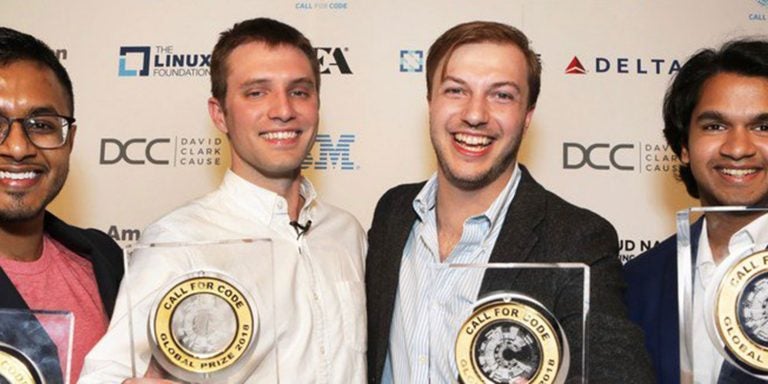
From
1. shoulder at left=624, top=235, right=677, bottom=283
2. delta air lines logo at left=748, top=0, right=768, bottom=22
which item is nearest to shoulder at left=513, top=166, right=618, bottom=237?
shoulder at left=624, top=235, right=677, bottom=283

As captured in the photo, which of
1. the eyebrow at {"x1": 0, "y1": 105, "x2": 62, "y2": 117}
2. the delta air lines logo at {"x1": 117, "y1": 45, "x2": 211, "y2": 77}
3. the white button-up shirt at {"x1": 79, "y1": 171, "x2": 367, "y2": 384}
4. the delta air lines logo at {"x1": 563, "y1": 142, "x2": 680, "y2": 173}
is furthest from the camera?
the delta air lines logo at {"x1": 117, "y1": 45, "x2": 211, "y2": 77}

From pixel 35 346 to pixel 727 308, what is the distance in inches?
47.8

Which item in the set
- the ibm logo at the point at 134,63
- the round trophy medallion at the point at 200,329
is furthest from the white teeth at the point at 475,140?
the ibm logo at the point at 134,63

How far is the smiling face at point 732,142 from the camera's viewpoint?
1.94 metres

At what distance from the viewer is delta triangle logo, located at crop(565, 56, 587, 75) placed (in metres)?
2.97

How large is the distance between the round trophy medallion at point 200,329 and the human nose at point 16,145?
638mm

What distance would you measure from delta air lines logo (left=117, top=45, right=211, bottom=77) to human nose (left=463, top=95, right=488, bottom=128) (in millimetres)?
1398

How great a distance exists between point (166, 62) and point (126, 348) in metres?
1.67

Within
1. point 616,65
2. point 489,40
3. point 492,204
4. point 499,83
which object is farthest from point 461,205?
point 616,65

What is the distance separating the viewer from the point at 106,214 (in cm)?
303

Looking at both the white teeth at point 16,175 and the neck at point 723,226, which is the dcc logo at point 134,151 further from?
Answer: the neck at point 723,226

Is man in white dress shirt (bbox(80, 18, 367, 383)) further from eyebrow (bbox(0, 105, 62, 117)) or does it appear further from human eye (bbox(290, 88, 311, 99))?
eyebrow (bbox(0, 105, 62, 117))

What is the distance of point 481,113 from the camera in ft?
6.44

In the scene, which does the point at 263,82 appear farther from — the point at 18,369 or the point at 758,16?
the point at 758,16
